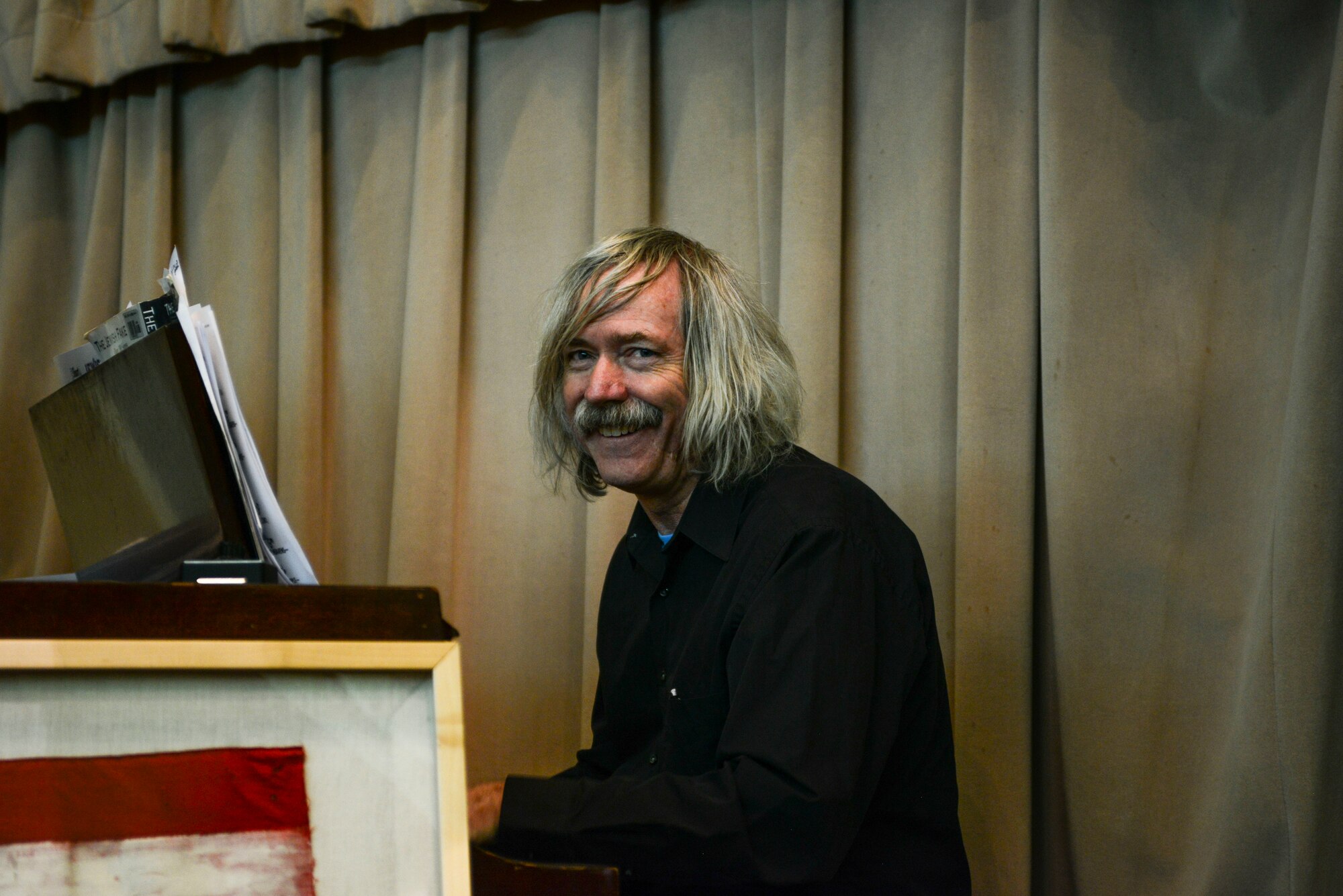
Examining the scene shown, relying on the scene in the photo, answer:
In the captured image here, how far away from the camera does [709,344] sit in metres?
1.34

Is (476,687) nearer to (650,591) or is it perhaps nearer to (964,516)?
(650,591)

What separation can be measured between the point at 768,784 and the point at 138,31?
2.11 m

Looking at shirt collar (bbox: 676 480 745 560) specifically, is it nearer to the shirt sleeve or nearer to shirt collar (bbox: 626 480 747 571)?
shirt collar (bbox: 626 480 747 571)

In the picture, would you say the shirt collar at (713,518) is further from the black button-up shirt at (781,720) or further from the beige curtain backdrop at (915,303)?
the beige curtain backdrop at (915,303)

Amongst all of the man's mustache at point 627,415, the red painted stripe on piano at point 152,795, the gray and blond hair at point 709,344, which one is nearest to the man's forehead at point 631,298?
the gray and blond hair at point 709,344

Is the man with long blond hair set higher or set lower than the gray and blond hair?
lower

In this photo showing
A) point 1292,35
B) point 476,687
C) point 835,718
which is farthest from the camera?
point 476,687

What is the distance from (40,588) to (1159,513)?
1.34 meters

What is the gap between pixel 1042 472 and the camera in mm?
1581

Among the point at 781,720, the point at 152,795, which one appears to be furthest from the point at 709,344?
the point at 152,795

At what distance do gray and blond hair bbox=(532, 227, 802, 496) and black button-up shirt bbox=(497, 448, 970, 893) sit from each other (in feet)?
0.15

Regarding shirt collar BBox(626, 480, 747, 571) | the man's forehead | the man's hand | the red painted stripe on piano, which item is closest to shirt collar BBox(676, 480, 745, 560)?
shirt collar BBox(626, 480, 747, 571)

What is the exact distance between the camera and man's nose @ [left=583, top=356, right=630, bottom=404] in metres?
1.34

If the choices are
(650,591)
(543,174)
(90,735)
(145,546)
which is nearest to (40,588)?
(90,735)
